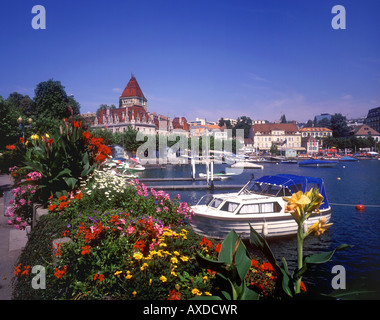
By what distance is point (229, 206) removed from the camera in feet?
53.5

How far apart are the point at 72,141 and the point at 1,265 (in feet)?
12.5

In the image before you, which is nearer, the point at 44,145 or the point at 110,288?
the point at 110,288

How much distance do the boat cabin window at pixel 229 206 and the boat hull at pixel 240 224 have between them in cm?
71

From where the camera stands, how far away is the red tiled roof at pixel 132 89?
12194 cm

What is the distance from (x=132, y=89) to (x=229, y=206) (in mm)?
113731

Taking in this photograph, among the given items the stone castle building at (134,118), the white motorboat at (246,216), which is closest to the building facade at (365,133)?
the stone castle building at (134,118)

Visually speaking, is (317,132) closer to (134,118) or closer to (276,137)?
(276,137)

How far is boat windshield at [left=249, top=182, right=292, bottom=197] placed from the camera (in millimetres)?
17484

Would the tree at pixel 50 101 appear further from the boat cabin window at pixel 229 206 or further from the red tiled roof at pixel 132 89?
the red tiled roof at pixel 132 89

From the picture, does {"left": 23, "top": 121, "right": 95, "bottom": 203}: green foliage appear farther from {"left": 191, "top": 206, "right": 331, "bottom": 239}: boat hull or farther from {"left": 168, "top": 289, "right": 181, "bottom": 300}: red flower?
{"left": 191, "top": 206, "right": 331, "bottom": 239}: boat hull

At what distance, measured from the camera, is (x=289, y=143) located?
147 meters

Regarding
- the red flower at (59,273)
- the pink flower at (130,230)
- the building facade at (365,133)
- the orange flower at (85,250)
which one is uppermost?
the building facade at (365,133)
